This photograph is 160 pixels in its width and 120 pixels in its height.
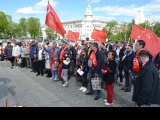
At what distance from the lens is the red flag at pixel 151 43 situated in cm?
630

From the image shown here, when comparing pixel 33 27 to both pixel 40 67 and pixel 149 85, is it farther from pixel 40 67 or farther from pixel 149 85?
pixel 149 85

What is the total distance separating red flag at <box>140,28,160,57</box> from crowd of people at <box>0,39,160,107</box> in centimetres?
28

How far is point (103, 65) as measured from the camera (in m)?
6.94

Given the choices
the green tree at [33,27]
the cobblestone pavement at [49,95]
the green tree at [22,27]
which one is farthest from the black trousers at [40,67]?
the green tree at [22,27]

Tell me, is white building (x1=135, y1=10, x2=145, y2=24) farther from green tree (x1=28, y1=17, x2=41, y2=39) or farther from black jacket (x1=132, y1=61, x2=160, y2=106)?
black jacket (x1=132, y1=61, x2=160, y2=106)

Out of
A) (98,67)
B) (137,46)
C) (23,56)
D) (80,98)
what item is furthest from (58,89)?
(23,56)

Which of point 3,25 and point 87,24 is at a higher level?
point 87,24

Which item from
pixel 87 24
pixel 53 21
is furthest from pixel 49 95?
pixel 87 24

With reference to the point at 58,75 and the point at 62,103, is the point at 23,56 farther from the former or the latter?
the point at 62,103

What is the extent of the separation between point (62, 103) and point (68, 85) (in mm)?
2786

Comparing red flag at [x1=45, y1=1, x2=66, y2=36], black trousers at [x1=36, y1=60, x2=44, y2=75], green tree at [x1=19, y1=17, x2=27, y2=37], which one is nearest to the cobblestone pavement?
black trousers at [x1=36, y1=60, x2=44, y2=75]

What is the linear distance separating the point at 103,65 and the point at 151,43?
5.46 feet

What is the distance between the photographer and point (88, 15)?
499 ft

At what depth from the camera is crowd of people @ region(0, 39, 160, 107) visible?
3984mm
